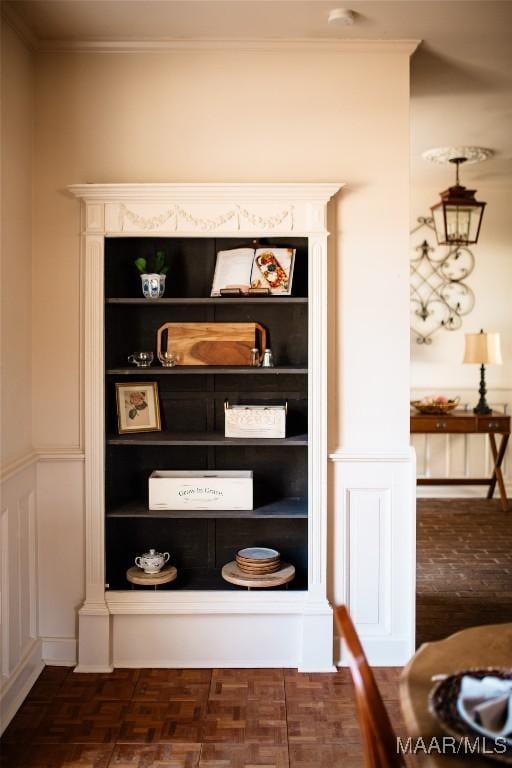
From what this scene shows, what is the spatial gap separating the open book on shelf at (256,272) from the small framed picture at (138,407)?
561 mm

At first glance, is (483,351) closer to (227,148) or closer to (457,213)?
(457,213)

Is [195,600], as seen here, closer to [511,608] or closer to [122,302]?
[122,302]

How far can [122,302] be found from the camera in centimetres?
323

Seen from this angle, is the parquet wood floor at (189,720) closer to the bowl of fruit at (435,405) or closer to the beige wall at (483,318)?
the bowl of fruit at (435,405)

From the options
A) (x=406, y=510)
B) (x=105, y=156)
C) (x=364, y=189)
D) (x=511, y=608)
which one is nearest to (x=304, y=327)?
(x=364, y=189)

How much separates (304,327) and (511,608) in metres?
1.97

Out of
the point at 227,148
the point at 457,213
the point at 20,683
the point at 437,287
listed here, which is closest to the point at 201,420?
the point at 227,148

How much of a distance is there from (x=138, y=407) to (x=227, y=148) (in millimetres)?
1220

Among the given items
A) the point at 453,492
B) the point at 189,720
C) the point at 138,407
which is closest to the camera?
the point at 189,720

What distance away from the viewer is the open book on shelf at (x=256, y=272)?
10.7 feet

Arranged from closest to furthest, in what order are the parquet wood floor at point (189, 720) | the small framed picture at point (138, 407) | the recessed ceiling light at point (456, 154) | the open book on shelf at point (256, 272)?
the parquet wood floor at point (189, 720)
the open book on shelf at point (256, 272)
the small framed picture at point (138, 407)
the recessed ceiling light at point (456, 154)

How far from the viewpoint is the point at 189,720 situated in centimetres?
281

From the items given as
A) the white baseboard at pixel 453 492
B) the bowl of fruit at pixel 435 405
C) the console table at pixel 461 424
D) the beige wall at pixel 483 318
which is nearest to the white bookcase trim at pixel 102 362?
the console table at pixel 461 424

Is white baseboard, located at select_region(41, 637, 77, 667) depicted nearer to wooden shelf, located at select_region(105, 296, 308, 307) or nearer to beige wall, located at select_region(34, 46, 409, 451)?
beige wall, located at select_region(34, 46, 409, 451)
